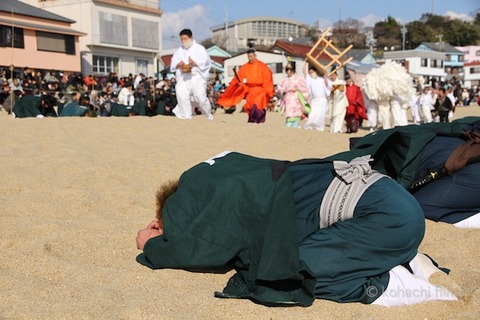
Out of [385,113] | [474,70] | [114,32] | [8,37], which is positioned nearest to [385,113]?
[385,113]

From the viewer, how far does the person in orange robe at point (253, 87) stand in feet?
34.3

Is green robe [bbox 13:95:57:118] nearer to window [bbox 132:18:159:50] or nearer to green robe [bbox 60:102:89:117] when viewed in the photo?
green robe [bbox 60:102:89:117]

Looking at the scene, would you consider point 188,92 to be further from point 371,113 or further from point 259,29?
point 259,29

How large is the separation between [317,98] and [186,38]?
3260 millimetres

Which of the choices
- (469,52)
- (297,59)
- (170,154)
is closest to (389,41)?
(469,52)

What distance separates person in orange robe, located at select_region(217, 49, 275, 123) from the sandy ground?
416 centimetres

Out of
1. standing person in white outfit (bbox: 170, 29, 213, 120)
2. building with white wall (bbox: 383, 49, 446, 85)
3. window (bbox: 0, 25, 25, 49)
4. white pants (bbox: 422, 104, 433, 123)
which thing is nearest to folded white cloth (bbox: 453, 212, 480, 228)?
standing person in white outfit (bbox: 170, 29, 213, 120)

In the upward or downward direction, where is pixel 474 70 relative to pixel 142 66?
upward

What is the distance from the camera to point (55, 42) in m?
30.2

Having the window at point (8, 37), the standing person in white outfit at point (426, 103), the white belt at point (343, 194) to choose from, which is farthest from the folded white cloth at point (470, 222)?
the window at point (8, 37)

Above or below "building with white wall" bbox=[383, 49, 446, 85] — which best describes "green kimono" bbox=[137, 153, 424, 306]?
below

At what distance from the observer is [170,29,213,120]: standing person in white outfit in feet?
32.8

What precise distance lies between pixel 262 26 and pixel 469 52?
40.6 meters

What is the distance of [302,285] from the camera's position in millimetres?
2365
